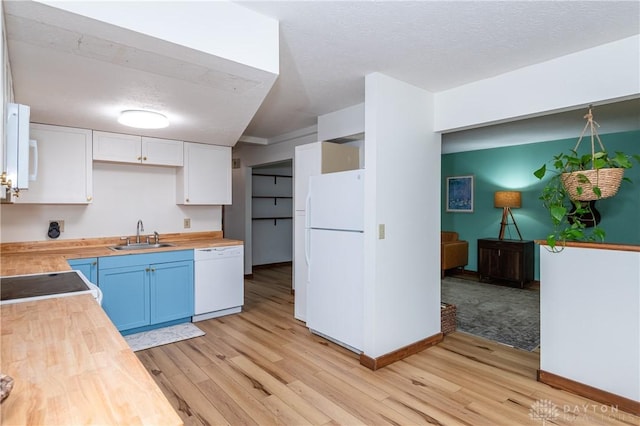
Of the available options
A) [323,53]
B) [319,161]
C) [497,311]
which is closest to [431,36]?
[323,53]

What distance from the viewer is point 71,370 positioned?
1015 mm

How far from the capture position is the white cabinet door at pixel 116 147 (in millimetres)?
3473

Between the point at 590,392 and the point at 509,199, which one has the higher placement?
the point at 509,199

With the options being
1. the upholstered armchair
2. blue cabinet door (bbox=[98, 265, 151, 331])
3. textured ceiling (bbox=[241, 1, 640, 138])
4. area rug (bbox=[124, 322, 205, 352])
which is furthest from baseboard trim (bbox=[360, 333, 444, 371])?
the upholstered armchair

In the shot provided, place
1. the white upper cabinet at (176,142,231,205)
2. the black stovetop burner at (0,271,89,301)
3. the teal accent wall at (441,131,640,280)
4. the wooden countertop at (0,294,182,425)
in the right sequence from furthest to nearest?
1. the teal accent wall at (441,131,640,280)
2. the white upper cabinet at (176,142,231,205)
3. the black stovetop burner at (0,271,89,301)
4. the wooden countertop at (0,294,182,425)

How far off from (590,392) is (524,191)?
411 centimetres

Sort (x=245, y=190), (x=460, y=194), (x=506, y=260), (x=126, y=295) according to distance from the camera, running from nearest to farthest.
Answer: (x=126, y=295)
(x=506, y=260)
(x=245, y=190)
(x=460, y=194)

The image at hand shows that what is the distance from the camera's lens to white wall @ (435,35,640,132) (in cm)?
222

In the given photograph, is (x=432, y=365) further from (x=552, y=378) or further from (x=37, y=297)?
(x=37, y=297)

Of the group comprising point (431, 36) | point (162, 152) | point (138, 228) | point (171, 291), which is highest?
point (431, 36)

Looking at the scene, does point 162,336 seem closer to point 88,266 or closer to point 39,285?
point 88,266

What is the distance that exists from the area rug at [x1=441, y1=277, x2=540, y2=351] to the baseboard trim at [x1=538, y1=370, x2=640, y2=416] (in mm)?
702

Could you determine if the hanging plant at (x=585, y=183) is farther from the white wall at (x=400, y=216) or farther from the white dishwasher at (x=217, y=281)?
the white dishwasher at (x=217, y=281)

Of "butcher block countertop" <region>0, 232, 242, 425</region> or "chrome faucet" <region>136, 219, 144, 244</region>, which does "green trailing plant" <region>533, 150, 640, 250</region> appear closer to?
"butcher block countertop" <region>0, 232, 242, 425</region>
